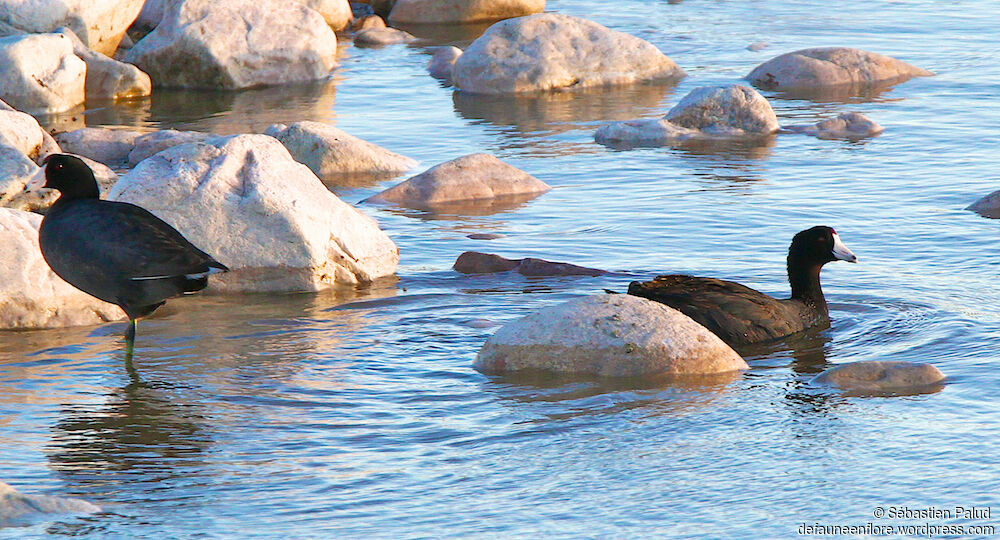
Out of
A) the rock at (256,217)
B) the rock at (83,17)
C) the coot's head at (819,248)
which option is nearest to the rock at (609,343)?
the coot's head at (819,248)

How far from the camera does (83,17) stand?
1856 cm

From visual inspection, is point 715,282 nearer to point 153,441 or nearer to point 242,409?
point 242,409

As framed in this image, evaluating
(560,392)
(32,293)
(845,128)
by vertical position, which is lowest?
(560,392)

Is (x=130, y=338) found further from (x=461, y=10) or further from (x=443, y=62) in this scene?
(x=461, y=10)

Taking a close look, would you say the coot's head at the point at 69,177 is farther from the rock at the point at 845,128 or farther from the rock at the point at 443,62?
the rock at the point at 443,62

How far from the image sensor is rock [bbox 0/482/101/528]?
5.48 meters

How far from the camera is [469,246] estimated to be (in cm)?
1062

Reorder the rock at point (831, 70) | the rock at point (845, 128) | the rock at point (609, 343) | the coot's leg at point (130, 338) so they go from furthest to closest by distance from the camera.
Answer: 1. the rock at point (831, 70)
2. the rock at point (845, 128)
3. the coot's leg at point (130, 338)
4. the rock at point (609, 343)

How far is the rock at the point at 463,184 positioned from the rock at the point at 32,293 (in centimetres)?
380

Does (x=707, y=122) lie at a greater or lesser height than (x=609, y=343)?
greater

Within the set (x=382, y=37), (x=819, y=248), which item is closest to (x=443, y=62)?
(x=382, y=37)

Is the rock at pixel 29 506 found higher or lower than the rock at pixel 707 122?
lower

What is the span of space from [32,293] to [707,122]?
8.45 meters

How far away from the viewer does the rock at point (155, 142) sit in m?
13.6
